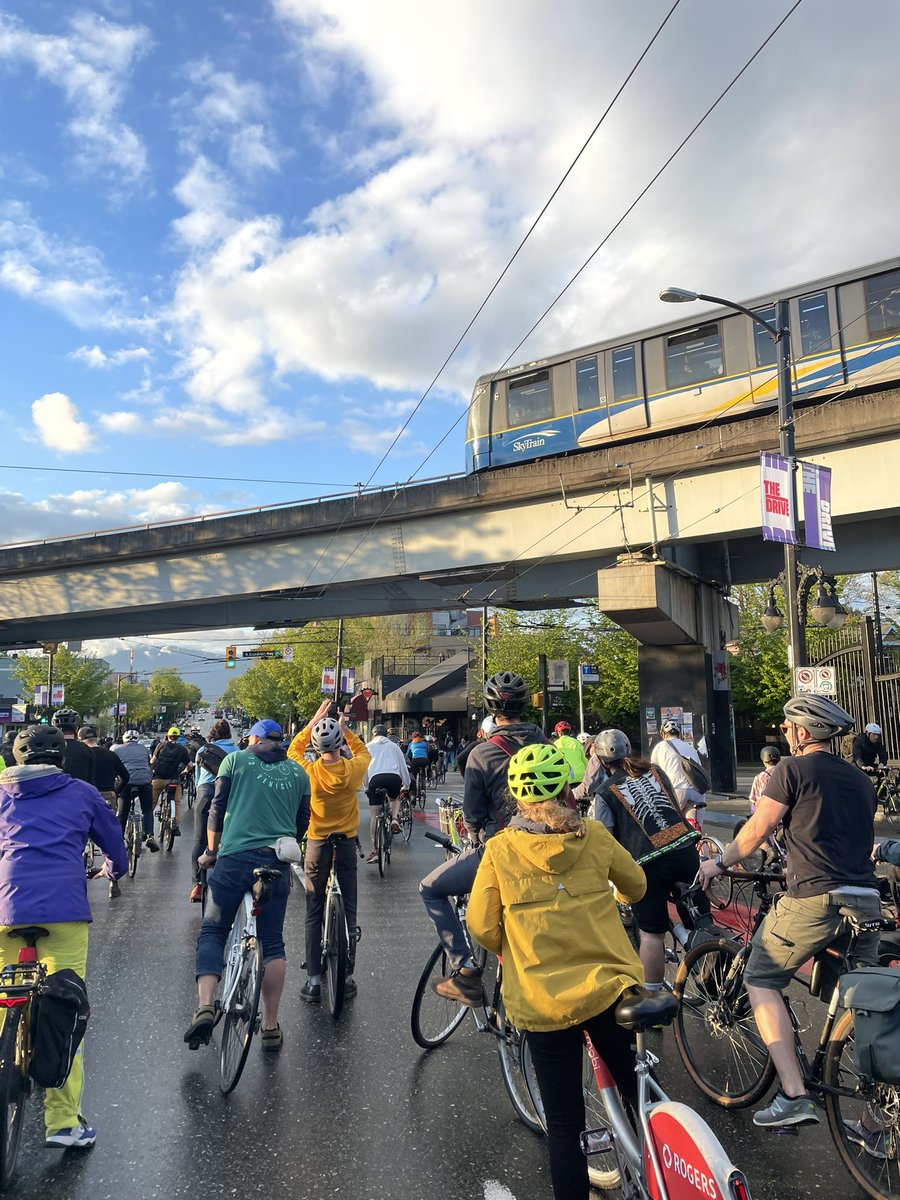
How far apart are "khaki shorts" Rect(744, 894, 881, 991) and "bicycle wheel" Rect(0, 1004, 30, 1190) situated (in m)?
3.17

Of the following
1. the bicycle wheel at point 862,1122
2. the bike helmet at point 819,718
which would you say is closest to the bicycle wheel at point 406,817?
the bike helmet at point 819,718

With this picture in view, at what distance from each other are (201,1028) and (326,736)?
6.72 feet

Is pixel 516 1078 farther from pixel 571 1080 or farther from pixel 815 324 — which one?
pixel 815 324

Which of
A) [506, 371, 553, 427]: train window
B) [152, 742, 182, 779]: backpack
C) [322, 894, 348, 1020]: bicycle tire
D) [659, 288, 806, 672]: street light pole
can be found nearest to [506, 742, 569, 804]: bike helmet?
[322, 894, 348, 1020]: bicycle tire

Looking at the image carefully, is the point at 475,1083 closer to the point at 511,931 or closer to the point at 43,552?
the point at 511,931

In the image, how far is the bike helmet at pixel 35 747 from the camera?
4.00 m

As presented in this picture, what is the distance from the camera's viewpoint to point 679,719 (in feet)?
67.7

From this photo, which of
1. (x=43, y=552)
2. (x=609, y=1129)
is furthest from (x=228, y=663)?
(x=609, y=1129)

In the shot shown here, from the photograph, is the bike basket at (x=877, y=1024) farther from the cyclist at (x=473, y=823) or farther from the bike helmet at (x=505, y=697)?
the bike helmet at (x=505, y=697)

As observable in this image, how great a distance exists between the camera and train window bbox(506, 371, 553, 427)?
19.4m

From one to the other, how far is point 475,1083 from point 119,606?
24.1 m

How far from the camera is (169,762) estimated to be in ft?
44.4

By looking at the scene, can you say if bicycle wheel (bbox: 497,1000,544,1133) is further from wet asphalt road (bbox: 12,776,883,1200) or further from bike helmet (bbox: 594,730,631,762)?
bike helmet (bbox: 594,730,631,762)

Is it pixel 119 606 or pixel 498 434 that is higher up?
pixel 498 434
